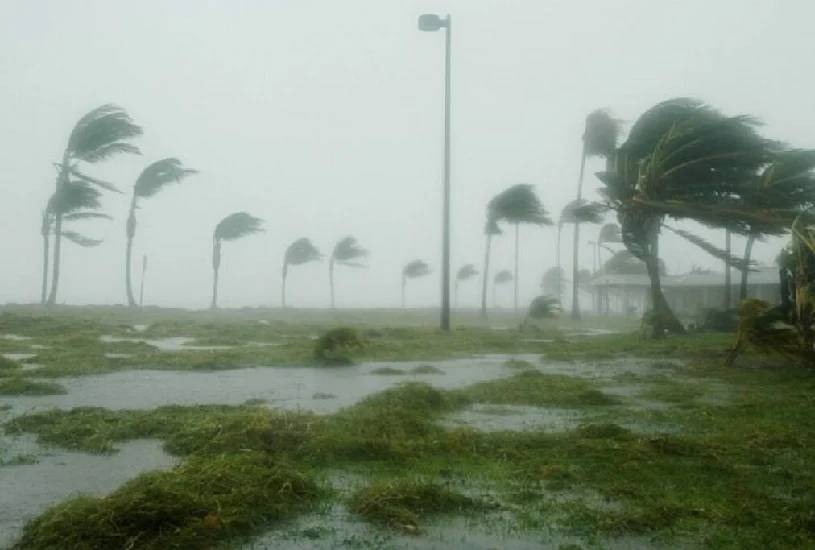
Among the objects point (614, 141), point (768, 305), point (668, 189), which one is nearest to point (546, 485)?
point (768, 305)

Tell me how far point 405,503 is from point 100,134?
31.7 m

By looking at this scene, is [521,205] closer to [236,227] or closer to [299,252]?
[236,227]

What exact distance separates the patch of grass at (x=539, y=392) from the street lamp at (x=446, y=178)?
440 inches

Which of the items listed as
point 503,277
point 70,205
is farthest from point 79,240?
point 503,277

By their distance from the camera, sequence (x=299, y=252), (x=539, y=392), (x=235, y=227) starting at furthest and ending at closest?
(x=299, y=252) < (x=235, y=227) < (x=539, y=392)

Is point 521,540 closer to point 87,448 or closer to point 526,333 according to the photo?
point 87,448

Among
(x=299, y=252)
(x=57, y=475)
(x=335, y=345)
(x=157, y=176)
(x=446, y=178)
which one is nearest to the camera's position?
(x=57, y=475)

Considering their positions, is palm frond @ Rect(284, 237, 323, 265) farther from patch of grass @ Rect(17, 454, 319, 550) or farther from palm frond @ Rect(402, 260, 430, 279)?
patch of grass @ Rect(17, 454, 319, 550)

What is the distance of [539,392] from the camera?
9.62 metres

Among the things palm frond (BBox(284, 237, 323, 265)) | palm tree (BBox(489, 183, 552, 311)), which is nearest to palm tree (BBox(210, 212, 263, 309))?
palm frond (BBox(284, 237, 323, 265))

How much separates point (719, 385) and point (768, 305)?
2938mm

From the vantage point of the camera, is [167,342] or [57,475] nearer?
[57,475]

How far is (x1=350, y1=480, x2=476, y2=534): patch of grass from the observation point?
4.22 meters

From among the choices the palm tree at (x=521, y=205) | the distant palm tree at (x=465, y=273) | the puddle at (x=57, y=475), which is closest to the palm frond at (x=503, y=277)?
the distant palm tree at (x=465, y=273)
